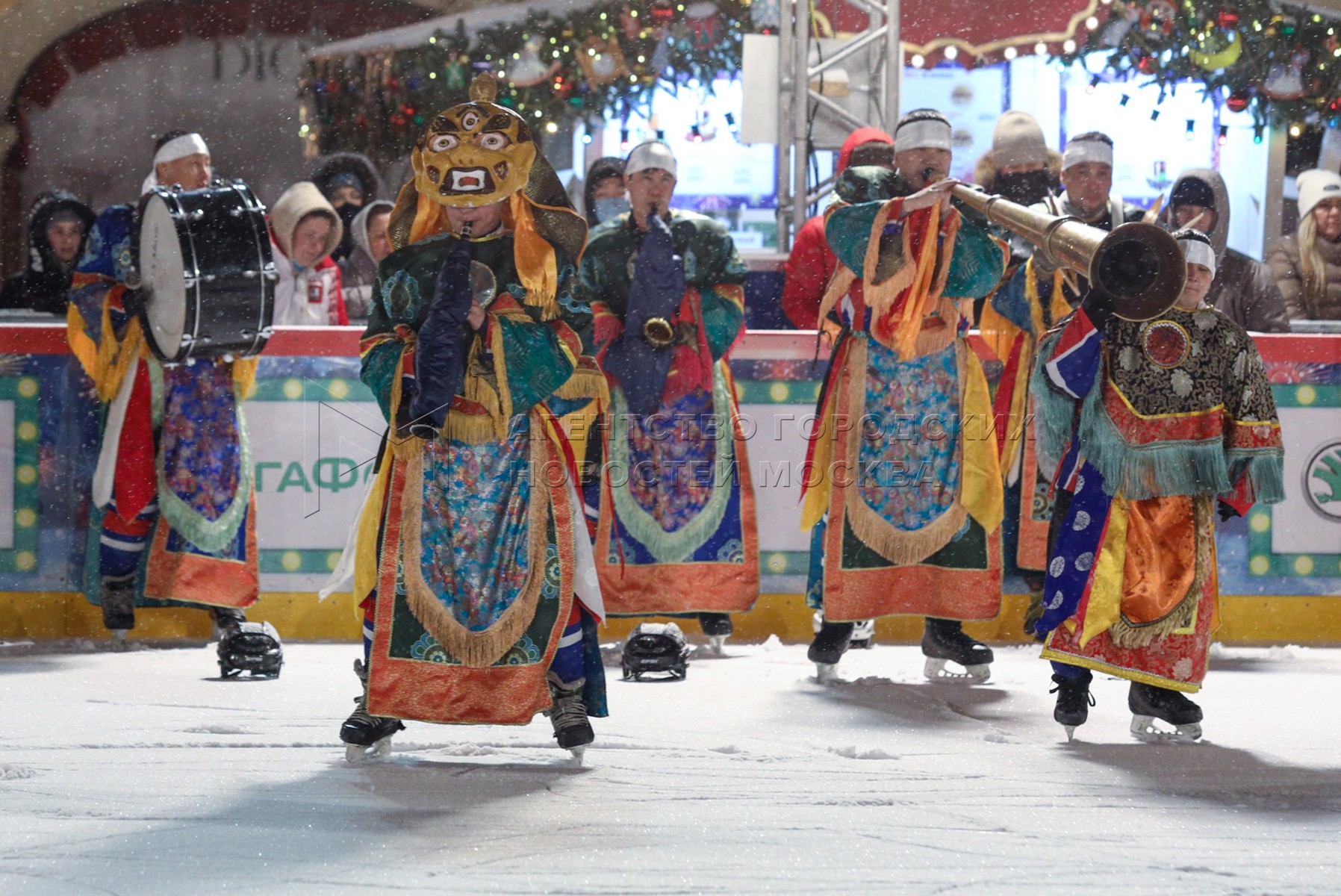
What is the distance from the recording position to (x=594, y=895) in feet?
8.67

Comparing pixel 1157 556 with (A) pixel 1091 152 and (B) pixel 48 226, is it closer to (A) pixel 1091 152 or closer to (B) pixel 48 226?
(A) pixel 1091 152

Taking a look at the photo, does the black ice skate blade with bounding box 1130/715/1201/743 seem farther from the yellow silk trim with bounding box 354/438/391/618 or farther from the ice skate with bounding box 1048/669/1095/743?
the yellow silk trim with bounding box 354/438/391/618

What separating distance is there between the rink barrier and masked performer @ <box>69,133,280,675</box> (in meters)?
0.44

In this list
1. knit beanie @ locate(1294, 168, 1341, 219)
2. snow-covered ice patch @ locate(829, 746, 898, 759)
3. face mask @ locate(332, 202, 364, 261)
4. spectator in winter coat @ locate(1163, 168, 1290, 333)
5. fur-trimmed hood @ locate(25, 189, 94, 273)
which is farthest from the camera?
knit beanie @ locate(1294, 168, 1341, 219)

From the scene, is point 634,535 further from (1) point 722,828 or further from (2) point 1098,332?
(1) point 722,828

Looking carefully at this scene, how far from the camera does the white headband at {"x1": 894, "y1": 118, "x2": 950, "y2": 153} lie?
5.00 meters

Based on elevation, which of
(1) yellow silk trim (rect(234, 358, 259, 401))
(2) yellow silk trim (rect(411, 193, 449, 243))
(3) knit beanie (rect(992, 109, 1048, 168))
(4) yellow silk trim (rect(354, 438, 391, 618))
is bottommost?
(4) yellow silk trim (rect(354, 438, 391, 618))

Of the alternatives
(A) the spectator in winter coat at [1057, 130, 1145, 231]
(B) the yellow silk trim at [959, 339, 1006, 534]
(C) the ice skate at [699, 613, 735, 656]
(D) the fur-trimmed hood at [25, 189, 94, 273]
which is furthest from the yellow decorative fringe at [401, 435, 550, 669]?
(D) the fur-trimmed hood at [25, 189, 94, 273]

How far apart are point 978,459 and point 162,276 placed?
271 centimetres

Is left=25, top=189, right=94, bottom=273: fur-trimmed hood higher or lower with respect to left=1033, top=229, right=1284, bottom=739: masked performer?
higher

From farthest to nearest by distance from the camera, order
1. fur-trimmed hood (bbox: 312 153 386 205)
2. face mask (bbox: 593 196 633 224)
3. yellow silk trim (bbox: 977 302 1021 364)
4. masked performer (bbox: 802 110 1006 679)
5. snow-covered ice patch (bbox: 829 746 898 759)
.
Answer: fur-trimmed hood (bbox: 312 153 386 205) → face mask (bbox: 593 196 633 224) → yellow silk trim (bbox: 977 302 1021 364) → masked performer (bbox: 802 110 1006 679) → snow-covered ice patch (bbox: 829 746 898 759)

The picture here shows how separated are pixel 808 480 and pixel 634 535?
2.38 feet

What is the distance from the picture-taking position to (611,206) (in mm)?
6691

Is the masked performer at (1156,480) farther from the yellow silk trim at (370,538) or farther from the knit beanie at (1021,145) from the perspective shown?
the knit beanie at (1021,145)
